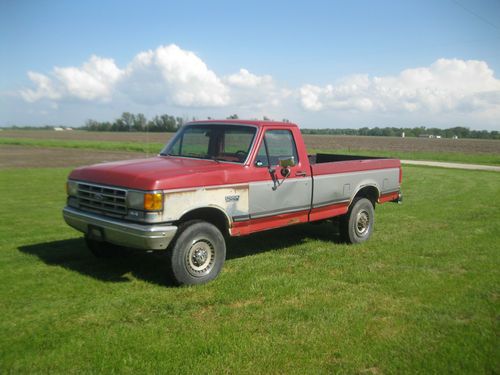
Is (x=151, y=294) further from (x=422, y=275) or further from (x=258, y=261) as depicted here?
(x=422, y=275)

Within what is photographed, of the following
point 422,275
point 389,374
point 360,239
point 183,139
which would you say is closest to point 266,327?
point 389,374

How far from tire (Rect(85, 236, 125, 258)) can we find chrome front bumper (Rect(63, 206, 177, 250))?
1015 mm

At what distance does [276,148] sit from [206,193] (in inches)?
63.3

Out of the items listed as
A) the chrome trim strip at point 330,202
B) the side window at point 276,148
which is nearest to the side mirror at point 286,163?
the side window at point 276,148

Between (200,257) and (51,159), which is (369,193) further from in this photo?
(51,159)

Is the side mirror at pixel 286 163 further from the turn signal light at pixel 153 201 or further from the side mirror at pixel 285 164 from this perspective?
the turn signal light at pixel 153 201

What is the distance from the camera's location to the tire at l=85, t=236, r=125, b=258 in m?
6.48

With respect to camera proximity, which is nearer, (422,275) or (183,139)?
(422,275)

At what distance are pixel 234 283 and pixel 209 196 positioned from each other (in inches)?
45.3

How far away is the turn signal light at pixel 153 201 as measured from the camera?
16.3 feet

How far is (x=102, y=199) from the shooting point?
548cm

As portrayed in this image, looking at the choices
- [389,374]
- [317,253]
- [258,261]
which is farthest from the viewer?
[317,253]

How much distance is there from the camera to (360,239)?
26.4ft

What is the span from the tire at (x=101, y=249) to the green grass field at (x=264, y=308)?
0.14 metres
